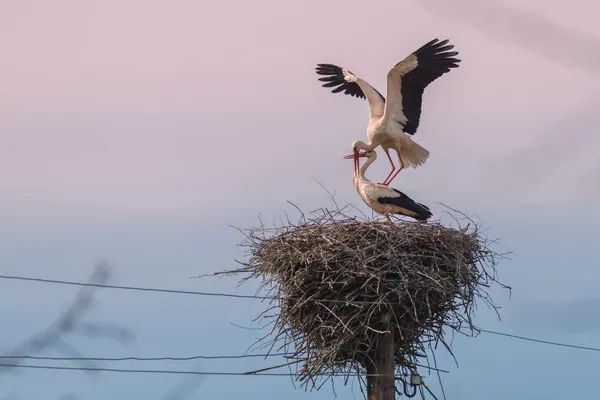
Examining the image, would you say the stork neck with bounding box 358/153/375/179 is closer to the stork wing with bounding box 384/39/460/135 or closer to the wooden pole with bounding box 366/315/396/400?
the stork wing with bounding box 384/39/460/135

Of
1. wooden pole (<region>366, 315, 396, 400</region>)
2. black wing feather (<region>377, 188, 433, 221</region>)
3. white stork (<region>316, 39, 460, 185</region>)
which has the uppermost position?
white stork (<region>316, 39, 460, 185</region>)

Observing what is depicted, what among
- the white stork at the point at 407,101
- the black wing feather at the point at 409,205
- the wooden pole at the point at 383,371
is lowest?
the wooden pole at the point at 383,371

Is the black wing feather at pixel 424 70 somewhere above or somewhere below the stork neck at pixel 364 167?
above

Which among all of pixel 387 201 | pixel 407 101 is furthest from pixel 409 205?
pixel 407 101

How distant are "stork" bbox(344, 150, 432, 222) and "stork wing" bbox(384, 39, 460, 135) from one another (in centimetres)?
90

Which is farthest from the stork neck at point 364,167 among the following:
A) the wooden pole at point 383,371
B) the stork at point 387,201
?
the wooden pole at point 383,371

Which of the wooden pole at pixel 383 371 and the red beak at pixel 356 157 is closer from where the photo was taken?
the wooden pole at pixel 383 371

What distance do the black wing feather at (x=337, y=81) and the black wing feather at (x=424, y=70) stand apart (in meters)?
1.26

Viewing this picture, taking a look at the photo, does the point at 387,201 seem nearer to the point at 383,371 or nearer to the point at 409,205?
the point at 409,205

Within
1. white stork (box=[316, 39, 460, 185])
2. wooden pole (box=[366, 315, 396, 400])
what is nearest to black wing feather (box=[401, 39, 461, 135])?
white stork (box=[316, 39, 460, 185])

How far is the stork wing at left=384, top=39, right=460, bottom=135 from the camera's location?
43.0ft

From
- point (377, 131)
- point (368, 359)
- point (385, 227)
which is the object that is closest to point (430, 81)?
point (377, 131)

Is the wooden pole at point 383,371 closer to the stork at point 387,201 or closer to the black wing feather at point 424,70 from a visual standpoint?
the stork at point 387,201

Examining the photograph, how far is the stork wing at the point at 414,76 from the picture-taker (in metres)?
13.1
